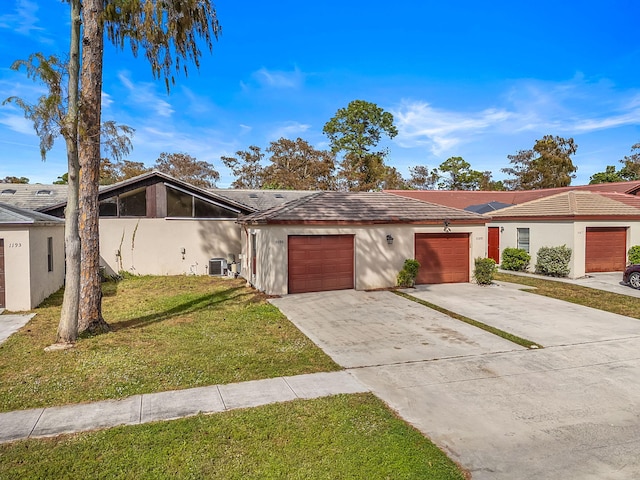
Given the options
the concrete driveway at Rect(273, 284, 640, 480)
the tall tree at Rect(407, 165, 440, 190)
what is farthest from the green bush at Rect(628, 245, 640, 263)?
the tall tree at Rect(407, 165, 440, 190)

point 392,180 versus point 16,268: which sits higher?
point 392,180

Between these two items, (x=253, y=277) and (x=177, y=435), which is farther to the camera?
(x=253, y=277)

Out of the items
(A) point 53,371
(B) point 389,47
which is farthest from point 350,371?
(B) point 389,47

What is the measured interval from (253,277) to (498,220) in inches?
521

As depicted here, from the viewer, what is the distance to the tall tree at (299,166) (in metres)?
42.6

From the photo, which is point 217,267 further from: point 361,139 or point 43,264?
point 361,139

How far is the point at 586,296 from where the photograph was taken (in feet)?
42.7

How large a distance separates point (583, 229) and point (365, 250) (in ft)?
33.0

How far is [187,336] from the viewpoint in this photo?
846 cm

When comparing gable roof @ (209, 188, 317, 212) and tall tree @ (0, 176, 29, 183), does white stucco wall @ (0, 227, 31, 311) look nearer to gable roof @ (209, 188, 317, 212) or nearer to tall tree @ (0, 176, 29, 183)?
gable roof @ (209, 188, 317, 212)

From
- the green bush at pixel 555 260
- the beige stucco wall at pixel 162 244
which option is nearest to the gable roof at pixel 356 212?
the beige stucco wall at pixel 162 244

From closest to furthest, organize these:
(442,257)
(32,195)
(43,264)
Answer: (43,264)
(442,257)
(32,195)

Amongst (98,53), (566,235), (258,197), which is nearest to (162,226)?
(258,197)

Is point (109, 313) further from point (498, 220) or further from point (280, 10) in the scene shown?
point (498, 220)
